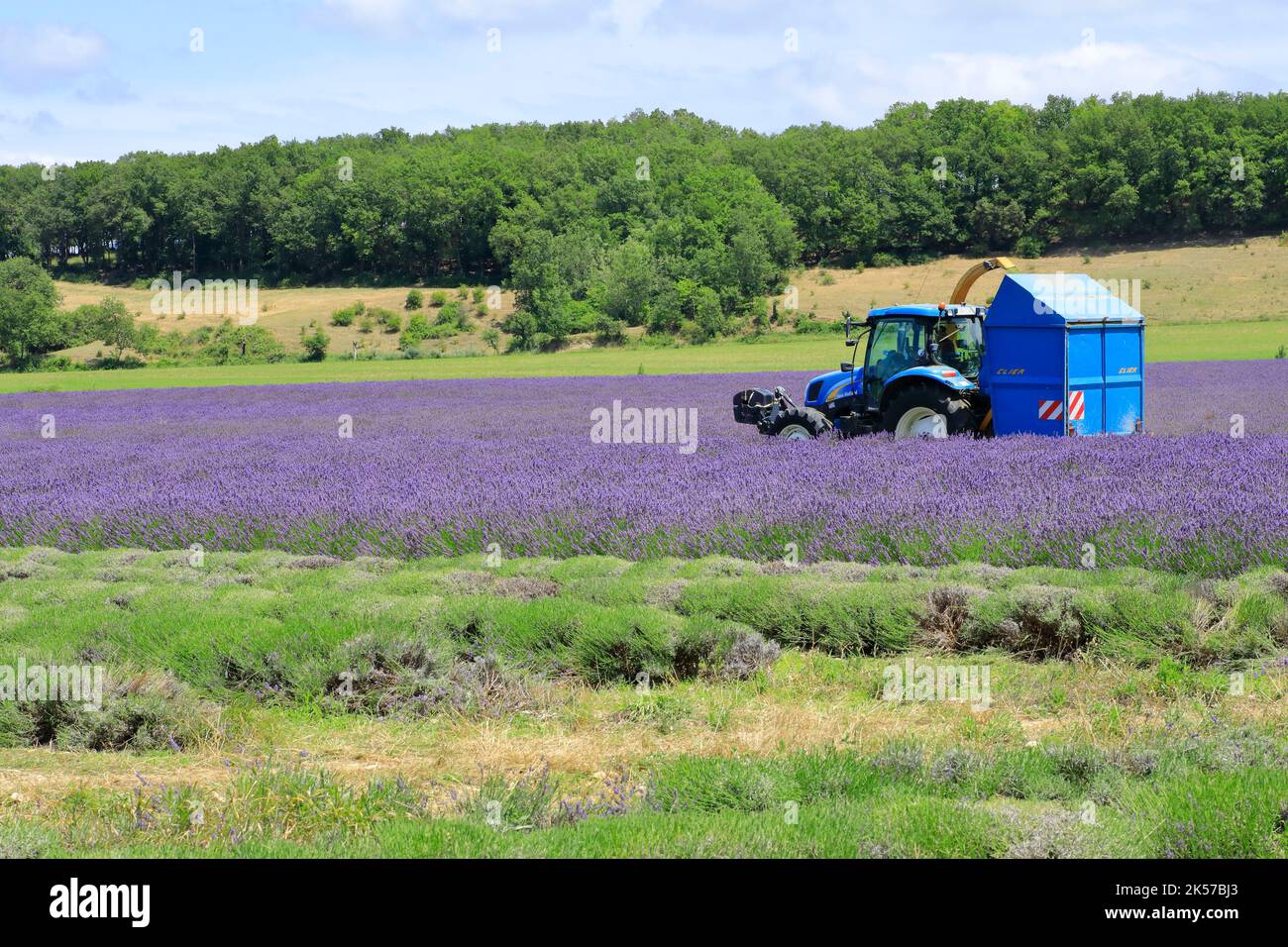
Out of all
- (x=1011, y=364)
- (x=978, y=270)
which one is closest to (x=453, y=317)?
(x=978, y=270)

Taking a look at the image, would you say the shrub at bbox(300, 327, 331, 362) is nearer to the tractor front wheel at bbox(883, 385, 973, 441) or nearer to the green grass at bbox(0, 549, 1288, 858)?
the tractor front wheel at bbox(883, 385, 973, 441)

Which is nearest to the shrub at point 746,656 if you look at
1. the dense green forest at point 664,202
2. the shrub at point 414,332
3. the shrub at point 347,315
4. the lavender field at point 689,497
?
the lavender field at point 689,497

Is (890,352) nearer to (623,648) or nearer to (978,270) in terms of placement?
(978,270)

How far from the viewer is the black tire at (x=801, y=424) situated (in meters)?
16.1

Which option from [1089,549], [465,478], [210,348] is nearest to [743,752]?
[1089,549]

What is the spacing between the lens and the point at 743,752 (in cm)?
539

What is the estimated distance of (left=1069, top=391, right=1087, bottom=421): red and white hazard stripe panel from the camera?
47.0 ft

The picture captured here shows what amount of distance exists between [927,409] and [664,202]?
3309 inches

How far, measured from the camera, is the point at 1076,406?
1436 centimetres

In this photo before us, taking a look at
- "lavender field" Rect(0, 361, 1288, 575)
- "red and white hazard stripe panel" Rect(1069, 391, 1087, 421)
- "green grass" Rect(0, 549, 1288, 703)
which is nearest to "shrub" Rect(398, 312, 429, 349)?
"lavender field" Rect(0, 361, 1288, 575)

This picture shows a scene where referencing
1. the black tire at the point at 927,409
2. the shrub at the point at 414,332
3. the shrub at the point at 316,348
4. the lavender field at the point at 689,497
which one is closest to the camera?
the lavender field at the point at 689,497

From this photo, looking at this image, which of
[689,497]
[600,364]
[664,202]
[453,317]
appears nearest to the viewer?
[689,497]

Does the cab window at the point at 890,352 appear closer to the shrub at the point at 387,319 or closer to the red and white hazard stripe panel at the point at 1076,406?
the red and white hazard stripe panel at the point at 1076,406

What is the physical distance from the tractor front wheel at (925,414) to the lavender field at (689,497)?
83cm
